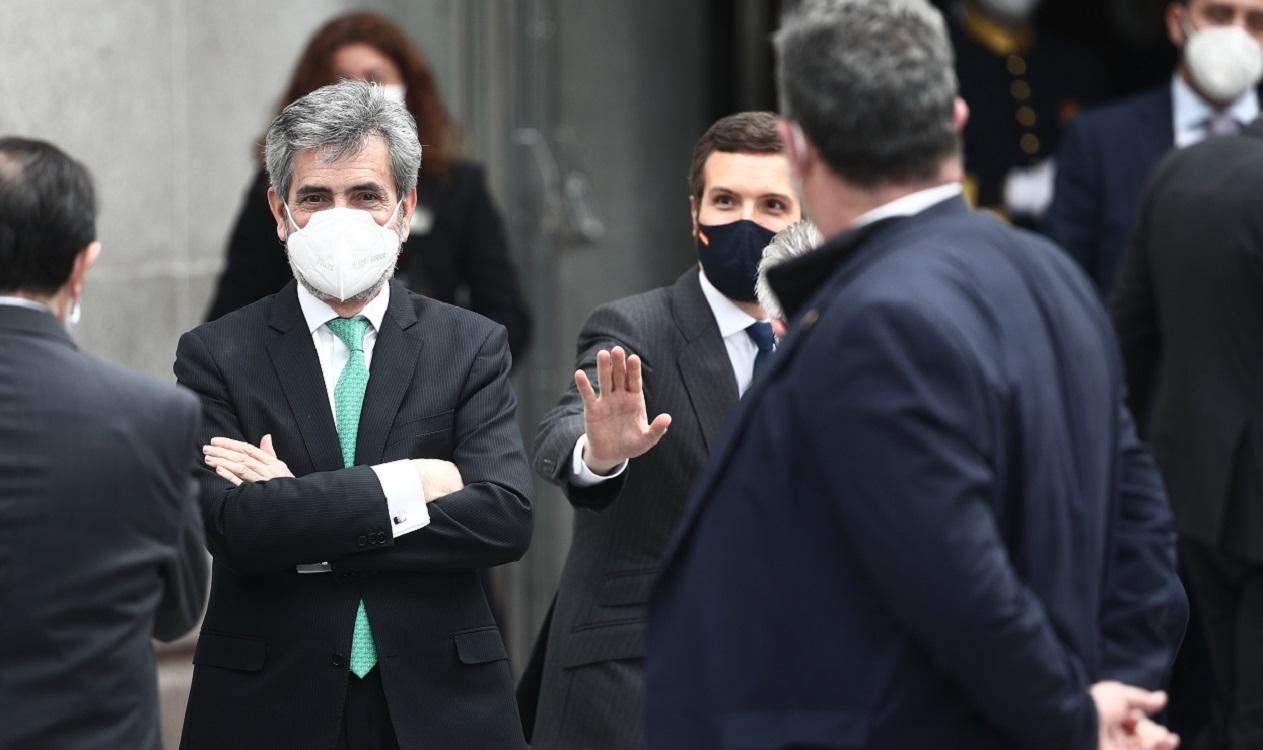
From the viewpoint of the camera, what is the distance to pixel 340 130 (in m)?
3.50

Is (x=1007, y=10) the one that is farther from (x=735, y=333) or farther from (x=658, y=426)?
(x=658, y=426)

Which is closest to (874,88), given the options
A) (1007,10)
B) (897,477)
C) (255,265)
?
(897,477)

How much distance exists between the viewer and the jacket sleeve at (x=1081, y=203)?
6.38 metres

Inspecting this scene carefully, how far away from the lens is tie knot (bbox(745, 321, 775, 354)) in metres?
3.76

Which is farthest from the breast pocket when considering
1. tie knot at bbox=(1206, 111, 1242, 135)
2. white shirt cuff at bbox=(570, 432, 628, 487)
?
tie knot at bbox=(1206, 111, 1242, 135)

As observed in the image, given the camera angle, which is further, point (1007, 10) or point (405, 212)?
point (1007, 10)

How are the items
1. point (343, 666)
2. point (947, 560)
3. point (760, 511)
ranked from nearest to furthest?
point (947, 560) → point (760, 511) → point (343, 666)

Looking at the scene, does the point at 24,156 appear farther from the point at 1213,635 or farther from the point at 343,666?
the point at 1213,635

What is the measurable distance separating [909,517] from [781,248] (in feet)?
4.56

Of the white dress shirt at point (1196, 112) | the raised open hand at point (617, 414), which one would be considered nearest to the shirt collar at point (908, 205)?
the raised open hand at point (617, 414)

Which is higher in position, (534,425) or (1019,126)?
(1019,126)

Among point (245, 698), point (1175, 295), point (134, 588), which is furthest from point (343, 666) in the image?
point (1175, 295)

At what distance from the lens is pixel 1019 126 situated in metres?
7.66

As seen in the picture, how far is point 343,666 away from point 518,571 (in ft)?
12.2
